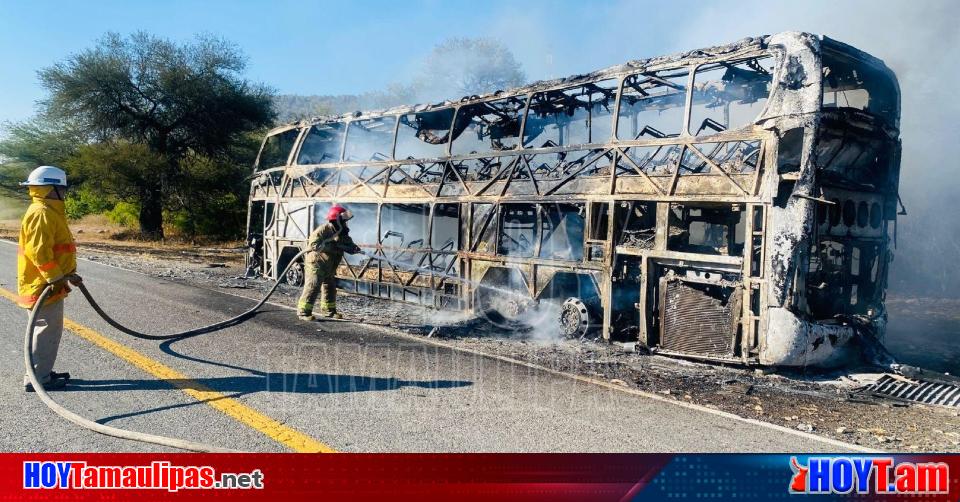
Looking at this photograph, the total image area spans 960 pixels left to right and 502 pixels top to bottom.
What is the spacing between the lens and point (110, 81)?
97.9 ft

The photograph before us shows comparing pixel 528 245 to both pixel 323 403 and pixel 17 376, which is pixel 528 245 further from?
pixel 17 376

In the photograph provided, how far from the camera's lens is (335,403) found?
4977 mm

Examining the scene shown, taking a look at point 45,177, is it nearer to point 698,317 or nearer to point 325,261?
point 325,261

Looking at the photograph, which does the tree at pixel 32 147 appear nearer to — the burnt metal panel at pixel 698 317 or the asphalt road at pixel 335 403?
the asphalt road at pixel 335 403

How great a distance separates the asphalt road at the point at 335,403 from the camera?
423 cm

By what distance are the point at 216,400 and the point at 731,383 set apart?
193 inches

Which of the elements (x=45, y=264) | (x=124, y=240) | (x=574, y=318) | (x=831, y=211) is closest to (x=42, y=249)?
(x=45, y=264)

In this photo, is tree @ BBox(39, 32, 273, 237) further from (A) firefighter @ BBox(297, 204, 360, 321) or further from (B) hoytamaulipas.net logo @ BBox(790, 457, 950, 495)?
(B) hoytamaulipas.net logo @ BBox(790, 457, 950, 495)

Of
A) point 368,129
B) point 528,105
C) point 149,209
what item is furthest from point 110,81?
point 528,105

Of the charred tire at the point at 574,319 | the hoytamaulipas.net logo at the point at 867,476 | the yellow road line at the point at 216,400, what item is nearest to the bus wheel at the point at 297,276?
the yellow road line at the point at 216,400

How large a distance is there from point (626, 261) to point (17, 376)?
6600mm

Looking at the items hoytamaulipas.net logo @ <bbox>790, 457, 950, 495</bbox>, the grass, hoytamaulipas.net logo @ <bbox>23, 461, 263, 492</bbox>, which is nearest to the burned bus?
hoytamaulipas.net logo @ <bbox>790, 457, 950, 495</bbox>

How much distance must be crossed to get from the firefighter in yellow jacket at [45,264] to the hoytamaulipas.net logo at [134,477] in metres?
1.91

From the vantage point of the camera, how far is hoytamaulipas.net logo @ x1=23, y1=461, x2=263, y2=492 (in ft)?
11.3
